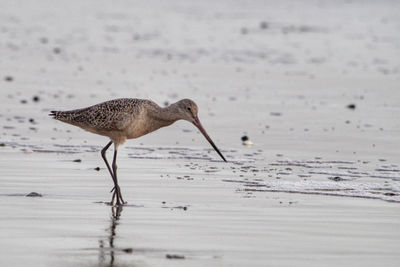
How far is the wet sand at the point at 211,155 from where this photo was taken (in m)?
8.09

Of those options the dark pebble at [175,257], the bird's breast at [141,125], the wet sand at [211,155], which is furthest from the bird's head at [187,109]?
the dark pebble at [175,257]

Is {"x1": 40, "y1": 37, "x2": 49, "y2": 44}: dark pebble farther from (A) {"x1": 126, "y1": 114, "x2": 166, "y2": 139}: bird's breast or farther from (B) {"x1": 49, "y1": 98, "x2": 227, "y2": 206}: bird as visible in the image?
(A) {"x1": 126, "y1": 114, "x2": 166, "y2": 139}: bird's breast

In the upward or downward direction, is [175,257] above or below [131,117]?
below

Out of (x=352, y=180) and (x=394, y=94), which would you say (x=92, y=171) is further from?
(x=394, y=94)

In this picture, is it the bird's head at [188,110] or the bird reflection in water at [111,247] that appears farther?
the bird's head at [188,110]

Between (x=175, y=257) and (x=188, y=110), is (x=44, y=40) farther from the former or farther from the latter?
(x=175, y=257)

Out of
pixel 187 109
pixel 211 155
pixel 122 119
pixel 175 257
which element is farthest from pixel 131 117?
pixel 175 257

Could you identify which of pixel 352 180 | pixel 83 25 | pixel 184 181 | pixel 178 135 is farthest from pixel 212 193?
pixel 83 25

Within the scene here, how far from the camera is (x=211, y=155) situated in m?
12.7

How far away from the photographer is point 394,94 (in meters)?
18.5

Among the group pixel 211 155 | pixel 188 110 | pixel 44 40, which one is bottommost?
pixel 211 155

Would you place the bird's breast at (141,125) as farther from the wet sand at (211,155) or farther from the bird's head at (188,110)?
the wet sand at (211,155)

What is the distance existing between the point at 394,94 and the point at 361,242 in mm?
10645

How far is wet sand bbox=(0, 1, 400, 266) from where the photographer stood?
809cm
